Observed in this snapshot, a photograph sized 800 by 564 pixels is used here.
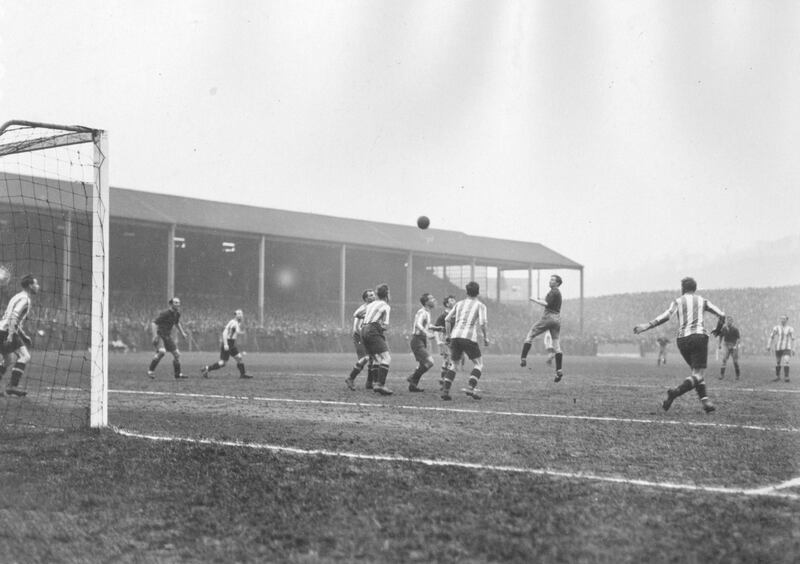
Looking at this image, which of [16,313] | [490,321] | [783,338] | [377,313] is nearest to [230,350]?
[377,313]

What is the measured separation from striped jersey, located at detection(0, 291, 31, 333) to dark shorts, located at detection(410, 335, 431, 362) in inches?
260

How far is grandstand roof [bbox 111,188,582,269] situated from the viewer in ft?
135

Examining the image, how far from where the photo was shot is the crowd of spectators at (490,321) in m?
38.9

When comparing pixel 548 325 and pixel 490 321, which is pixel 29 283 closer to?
pixel 548 325

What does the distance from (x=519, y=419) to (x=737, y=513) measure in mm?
5434

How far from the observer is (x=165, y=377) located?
19438 millimetres

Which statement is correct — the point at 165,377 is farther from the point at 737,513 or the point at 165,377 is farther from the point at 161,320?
the point at 737,513

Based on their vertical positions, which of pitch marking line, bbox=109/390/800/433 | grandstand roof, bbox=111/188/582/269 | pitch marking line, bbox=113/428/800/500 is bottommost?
pitch marking line, bbox=109/390/800/433

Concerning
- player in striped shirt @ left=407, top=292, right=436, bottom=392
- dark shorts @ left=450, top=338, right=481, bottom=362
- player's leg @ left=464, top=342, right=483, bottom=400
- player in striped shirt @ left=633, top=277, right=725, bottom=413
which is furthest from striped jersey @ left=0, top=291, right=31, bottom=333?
player in striped shirt @ left=633, top=277, right=725, bottom=413

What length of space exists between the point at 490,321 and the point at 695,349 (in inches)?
1713

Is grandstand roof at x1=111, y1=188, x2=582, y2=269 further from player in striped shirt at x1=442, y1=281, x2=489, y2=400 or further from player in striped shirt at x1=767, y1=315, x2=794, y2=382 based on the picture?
player in striped shirt at x1=442, y1=281, x2=489, y2=400

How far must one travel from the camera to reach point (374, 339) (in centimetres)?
1502

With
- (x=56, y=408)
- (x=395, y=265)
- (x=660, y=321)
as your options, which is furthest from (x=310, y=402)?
(x=395, y=265)

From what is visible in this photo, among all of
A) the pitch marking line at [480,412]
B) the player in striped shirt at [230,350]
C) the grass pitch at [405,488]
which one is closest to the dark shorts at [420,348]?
the pitch marking line at [480,412]
